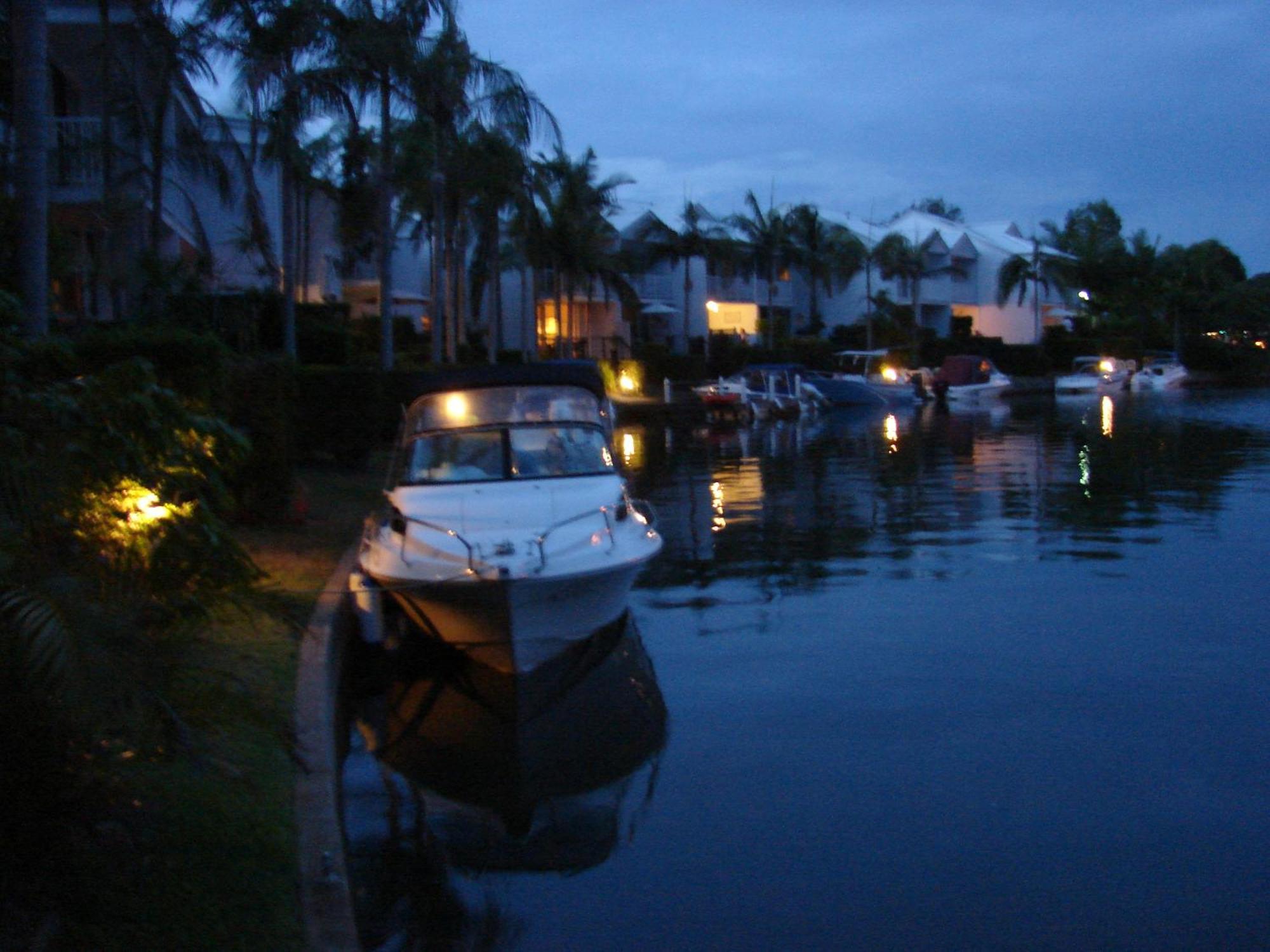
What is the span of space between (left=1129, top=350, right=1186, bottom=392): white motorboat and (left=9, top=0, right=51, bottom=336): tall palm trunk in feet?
201

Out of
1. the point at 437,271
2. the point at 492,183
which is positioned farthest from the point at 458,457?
the point at 437,271

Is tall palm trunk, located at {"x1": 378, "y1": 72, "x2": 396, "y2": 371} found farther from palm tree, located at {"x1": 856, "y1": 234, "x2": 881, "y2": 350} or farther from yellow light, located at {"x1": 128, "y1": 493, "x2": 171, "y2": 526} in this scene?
palm tree, located at {"x1": 856, "y1": 234, "x2": 881, "y2": 350}

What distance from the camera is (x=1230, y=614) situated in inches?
475

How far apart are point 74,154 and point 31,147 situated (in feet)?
35.5

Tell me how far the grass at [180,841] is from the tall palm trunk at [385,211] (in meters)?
20.6

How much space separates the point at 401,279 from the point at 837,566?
47.0 metres

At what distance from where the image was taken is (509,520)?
10523 millimetres

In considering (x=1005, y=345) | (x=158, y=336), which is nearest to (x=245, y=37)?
(x=158, y=336)

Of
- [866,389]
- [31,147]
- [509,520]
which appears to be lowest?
[509,520]

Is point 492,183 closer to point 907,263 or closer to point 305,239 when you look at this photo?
point 305,239

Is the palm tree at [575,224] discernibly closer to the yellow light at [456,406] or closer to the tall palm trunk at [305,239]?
the tall palm trunk at [305,239]

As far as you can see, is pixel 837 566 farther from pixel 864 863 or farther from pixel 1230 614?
pixel 864 863

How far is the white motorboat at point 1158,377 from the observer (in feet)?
220

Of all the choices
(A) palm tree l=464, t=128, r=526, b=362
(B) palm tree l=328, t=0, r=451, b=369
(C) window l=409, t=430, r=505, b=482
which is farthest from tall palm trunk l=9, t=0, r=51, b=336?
(A) palm tree l=464, t=128, r=526, b=362
